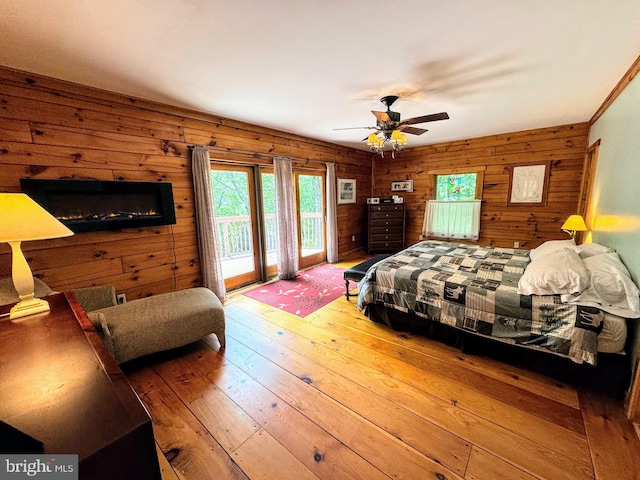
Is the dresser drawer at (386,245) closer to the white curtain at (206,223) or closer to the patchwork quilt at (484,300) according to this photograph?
Answer: the patchwork quilt at (484,300)

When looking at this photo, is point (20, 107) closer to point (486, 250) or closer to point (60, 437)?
point (60, 437)

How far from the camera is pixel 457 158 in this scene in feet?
16.5

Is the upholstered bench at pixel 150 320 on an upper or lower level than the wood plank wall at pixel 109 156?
lower

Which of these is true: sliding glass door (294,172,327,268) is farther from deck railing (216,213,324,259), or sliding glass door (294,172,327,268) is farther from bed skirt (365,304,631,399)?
bed skirt (365,304,631,399)

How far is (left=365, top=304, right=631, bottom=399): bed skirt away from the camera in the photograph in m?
1.71

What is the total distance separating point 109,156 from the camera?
2469 millimetres

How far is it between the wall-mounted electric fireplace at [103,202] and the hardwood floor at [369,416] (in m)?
1.33

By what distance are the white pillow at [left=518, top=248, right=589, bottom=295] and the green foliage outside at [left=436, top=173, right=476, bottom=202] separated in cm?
318

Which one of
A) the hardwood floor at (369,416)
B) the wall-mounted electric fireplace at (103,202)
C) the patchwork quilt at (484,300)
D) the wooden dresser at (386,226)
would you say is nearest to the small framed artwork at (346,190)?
the wooden dresser at (386,226)

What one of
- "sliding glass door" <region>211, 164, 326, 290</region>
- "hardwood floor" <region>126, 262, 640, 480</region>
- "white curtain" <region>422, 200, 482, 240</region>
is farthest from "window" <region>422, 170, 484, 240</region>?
"hardwood floor" <region>126, 262, 640, 480</region>

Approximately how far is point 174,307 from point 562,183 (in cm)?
571

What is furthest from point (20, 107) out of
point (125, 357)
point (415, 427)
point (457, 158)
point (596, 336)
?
point (457, 158)

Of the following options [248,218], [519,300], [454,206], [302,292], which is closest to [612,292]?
[519,300]

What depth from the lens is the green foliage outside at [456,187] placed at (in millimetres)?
4992
